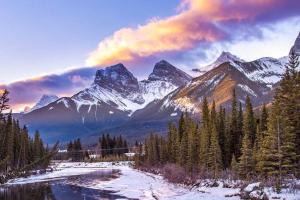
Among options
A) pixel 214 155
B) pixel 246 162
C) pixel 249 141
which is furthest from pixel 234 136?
pixel 246 162

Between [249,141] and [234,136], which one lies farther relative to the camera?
[234,136]

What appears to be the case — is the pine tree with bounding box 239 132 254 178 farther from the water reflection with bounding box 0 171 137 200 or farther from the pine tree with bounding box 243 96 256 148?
the pine tree with bounding box 243 96 256 148

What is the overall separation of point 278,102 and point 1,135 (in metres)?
49.0

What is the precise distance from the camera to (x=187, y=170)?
284ft

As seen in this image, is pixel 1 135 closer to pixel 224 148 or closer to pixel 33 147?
pixel 224 148

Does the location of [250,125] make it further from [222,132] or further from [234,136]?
[222,132]

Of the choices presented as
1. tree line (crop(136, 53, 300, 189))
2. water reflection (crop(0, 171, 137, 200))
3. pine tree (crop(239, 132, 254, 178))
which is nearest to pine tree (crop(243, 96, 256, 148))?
tree line (crop(136, 53, 300, 189))

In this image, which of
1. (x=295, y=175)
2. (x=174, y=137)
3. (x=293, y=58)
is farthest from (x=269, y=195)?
(x=174, y=137)

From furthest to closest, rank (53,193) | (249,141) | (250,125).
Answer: (250,125) → (53,193) → (249,141)

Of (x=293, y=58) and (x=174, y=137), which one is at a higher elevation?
(x=293, y=58)

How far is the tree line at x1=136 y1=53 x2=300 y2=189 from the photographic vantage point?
4681 cm

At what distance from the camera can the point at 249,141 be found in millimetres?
56688

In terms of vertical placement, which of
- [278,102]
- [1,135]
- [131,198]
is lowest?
[131,198]

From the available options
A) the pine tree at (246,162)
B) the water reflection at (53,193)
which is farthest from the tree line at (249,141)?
the water reflection at (53,193)
